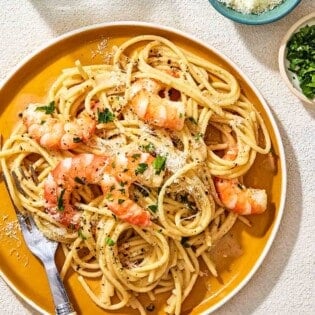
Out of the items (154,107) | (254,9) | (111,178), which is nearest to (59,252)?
(111,178)

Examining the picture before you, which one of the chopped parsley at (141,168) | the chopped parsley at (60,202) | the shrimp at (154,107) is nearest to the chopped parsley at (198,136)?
the shrimp at (154,107)

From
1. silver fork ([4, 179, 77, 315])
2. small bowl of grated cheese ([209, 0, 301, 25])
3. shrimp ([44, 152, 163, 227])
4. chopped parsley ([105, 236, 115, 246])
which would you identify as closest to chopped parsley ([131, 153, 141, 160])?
shrimp ([44, 152, 163, 227])

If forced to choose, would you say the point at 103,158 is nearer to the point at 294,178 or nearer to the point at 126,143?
the point at 126,143

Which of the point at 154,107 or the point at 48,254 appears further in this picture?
the point at 48,254

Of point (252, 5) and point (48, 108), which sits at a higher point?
point (48, 108)

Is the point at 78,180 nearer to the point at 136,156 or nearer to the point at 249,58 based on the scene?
the point at 136,156

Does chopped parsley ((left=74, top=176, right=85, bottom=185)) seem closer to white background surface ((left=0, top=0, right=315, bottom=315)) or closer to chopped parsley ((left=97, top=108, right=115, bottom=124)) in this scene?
chopped parsley ((left=97, top=108, right=115, bottom=124))
